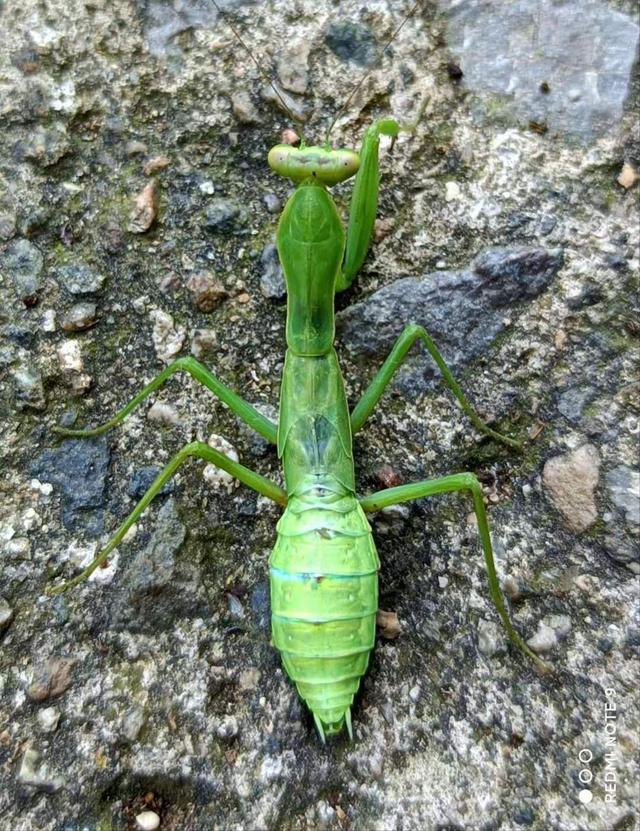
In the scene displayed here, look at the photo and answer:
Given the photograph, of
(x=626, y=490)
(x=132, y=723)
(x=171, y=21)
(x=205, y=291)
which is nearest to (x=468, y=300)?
(x=626, y=490)

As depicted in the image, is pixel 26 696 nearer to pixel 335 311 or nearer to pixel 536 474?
pixel 335 311

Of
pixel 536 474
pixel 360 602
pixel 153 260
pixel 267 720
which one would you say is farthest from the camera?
pixel 153 260

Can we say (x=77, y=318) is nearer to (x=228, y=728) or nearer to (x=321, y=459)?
(x=321, y=459)

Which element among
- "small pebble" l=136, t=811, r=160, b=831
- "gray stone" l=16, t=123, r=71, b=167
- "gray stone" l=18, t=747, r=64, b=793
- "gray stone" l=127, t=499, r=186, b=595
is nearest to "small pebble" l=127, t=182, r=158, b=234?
"gray stone" l=16, t=123, r=71, b=167

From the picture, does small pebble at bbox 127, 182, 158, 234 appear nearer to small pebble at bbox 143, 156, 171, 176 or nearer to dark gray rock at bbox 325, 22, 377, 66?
small pebble at bbox 143, 156, 171, 176

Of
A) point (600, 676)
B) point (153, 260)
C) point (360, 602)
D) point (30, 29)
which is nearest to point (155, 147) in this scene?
point (153, 260)

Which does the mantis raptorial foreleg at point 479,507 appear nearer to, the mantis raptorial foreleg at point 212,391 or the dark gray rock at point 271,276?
the mantis raptorial foreleg at point 212,391

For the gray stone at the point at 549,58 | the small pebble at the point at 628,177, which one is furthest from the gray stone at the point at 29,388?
the small pebble at the point at 628,177
